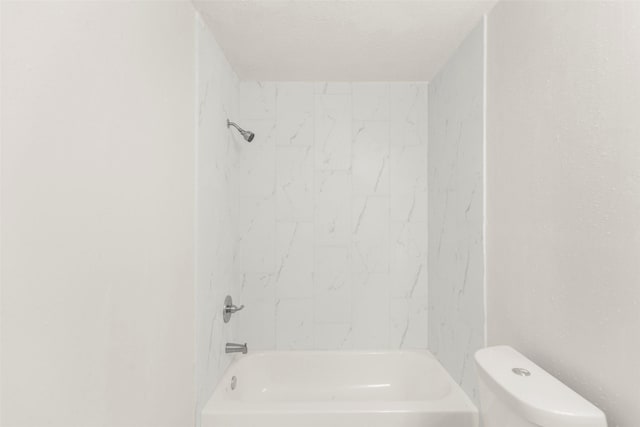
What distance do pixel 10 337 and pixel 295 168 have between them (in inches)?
86.7

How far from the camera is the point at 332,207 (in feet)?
9.31

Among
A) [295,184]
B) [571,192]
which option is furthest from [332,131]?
[571,192]

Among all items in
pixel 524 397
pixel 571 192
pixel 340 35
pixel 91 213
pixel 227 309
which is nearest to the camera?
pixel 91 213

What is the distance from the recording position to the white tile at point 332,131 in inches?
111

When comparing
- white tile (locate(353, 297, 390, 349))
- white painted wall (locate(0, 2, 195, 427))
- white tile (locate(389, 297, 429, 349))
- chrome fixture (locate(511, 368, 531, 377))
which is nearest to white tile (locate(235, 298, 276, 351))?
white tile (locate(353, 297, 390, 349))

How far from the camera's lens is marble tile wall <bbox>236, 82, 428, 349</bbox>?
2.83m

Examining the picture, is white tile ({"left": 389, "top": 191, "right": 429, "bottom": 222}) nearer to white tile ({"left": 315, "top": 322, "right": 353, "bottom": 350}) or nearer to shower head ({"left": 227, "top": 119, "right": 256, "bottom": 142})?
white tile ({"left": 315, "top": 322, "right": 353, "bottom": 350})

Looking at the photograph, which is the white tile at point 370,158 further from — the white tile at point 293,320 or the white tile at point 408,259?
the white tile at point 293,320

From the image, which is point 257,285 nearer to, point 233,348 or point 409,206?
point 233,348

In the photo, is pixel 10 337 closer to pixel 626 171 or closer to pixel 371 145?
pixel 626 171

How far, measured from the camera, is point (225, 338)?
238 centimetres

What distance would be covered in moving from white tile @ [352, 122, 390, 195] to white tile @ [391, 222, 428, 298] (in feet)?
0.96

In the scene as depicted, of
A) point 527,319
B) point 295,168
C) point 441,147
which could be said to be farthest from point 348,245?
point 527,319

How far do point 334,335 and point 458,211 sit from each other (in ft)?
4.04
